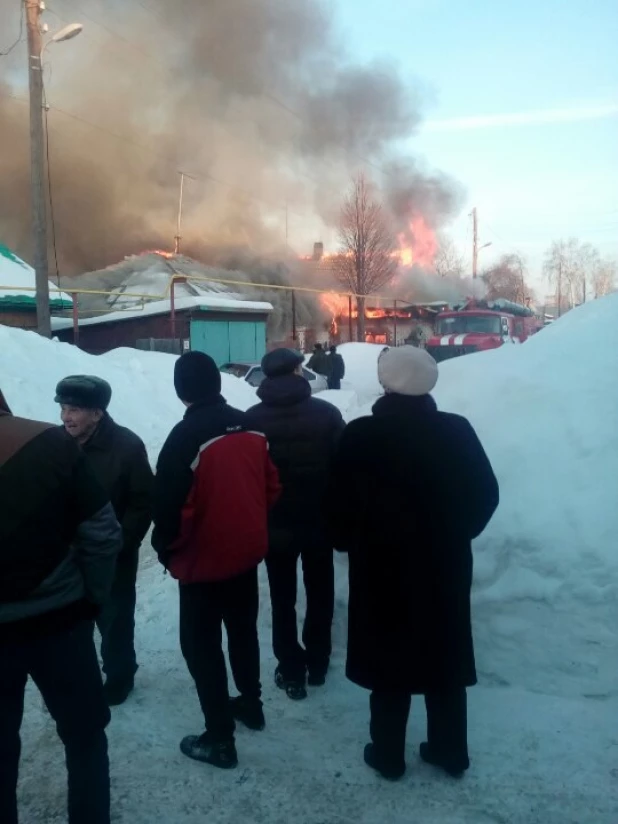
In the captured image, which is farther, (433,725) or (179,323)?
(179,323)

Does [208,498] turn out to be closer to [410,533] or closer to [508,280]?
[410,533]

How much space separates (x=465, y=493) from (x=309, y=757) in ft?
4.30

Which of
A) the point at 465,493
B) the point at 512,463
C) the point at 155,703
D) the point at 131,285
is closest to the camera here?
the point at 465,493

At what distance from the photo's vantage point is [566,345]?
16.6ft

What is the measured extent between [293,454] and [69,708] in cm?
156

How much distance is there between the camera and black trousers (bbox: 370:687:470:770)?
271 cm

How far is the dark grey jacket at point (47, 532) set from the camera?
197 cm

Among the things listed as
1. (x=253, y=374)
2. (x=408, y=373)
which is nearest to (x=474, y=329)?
(x=253, y=374)

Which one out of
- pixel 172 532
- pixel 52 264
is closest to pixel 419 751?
pixel 172 532

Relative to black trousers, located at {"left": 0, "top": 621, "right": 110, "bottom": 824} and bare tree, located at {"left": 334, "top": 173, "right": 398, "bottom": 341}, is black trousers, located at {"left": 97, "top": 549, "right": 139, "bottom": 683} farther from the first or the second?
bare tree, located at {"left": 334, "top": 173, "right": 398, "bottom": 341}

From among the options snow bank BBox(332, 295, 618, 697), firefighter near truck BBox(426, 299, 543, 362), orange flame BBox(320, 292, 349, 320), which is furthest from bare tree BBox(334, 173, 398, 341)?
snow bank BBox(332, 295, 618, 697)

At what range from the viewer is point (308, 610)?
3.58m

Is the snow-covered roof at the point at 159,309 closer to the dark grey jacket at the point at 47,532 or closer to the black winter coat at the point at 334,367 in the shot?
the black winter coat at the point at 334,367

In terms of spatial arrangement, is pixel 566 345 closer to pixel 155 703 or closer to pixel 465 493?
pixel 465 493
